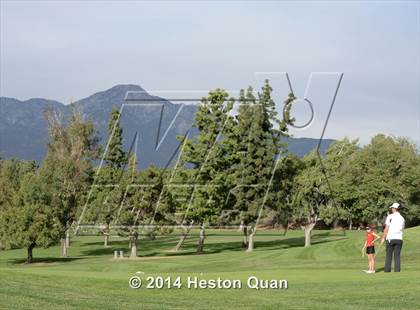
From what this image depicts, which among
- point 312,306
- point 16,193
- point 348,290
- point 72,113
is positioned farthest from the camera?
point 72,113

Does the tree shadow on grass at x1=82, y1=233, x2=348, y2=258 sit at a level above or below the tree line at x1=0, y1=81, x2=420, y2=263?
below

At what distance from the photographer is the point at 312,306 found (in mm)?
14445

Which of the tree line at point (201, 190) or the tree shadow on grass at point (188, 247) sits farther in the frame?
the tree shadow on grass at point (188, 247)

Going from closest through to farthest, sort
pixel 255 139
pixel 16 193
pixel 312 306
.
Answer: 1. pixel 312 306
2. pixel 255 139
3. pixel 16 193

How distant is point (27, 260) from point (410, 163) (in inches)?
2416

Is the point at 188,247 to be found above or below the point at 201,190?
below

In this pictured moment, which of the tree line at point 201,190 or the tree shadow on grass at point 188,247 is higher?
the tree line at point 201,190

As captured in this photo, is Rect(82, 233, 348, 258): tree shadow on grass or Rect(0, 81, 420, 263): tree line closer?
Rect(0, 81, 420, 263): tree line

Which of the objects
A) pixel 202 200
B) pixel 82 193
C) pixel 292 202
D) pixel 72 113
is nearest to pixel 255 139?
pixel 202 200

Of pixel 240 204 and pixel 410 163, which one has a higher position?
pixel 410 163

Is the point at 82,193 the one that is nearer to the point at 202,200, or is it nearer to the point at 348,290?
the point at 202,200

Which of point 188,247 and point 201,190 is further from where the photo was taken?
point 188,247

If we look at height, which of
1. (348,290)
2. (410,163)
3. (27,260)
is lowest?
(27,260)

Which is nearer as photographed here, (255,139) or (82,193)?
(255,139)
